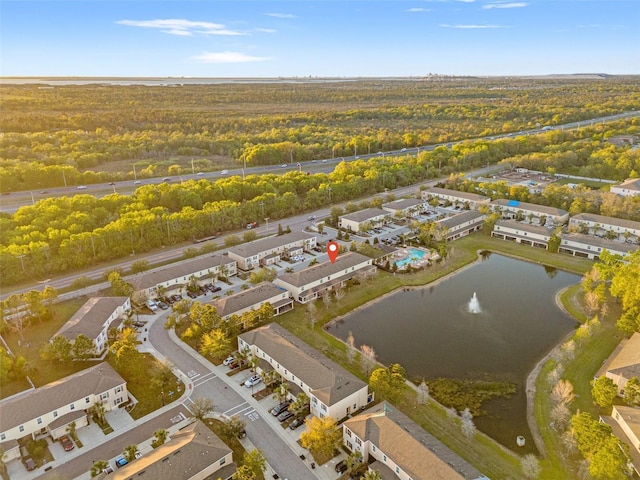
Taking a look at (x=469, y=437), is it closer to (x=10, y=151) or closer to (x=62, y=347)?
(x=62, y=347)

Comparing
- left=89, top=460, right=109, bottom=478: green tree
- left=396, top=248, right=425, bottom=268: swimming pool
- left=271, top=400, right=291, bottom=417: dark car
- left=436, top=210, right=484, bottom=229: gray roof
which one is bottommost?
left=271, top=400, right=291, bottom=417: dark car

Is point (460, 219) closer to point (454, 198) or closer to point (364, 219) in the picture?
point (454, 198)

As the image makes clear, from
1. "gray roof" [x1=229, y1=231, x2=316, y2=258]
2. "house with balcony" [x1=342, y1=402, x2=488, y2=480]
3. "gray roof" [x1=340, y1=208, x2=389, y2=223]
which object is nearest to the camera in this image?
"house with balcony" [x1=342, y1=402, x2=488, y2=480]

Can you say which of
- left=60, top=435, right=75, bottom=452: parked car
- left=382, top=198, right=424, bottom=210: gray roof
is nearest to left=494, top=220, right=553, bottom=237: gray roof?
left=382, top=198, right=424, bottom=210: gray roof

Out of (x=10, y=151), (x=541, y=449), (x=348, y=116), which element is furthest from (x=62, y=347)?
(x=348, y=116)

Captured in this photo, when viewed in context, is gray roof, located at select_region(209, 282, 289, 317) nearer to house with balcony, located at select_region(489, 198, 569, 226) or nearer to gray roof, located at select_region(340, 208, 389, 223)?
gray roof, located at select_region(340, 208, 389, 223)

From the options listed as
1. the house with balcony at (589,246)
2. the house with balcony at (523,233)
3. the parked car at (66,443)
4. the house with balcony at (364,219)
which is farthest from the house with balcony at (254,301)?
the house with balcony at (589,246)

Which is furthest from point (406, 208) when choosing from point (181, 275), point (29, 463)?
point (29, 463)
